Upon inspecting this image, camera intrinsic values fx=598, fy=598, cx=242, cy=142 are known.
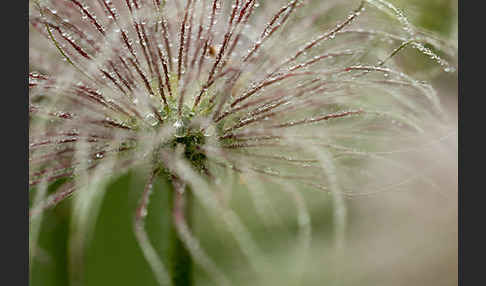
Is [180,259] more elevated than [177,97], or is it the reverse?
[177,97]

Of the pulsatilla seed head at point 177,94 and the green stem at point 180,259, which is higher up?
the pulsatilla seed head at point 177,94

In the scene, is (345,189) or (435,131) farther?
(345,189)

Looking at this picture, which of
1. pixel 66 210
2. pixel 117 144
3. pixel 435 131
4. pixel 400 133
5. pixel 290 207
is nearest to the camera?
pixel 117 144

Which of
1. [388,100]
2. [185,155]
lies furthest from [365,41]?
[185,155]

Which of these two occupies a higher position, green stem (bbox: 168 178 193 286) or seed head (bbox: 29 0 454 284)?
seed head (bbox: 29 0 454 284)

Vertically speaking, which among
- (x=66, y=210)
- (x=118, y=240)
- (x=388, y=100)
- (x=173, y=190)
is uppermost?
(x=388, y=100)

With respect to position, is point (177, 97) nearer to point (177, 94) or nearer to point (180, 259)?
point (177, 94)

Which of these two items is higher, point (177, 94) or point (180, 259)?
point (177, 94)

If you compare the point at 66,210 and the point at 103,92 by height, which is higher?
the point at 103,92

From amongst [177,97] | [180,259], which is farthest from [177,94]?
[180,259]

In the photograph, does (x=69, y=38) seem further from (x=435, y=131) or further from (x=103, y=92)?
(x=435, y=131)

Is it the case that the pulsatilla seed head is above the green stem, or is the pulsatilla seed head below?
above
